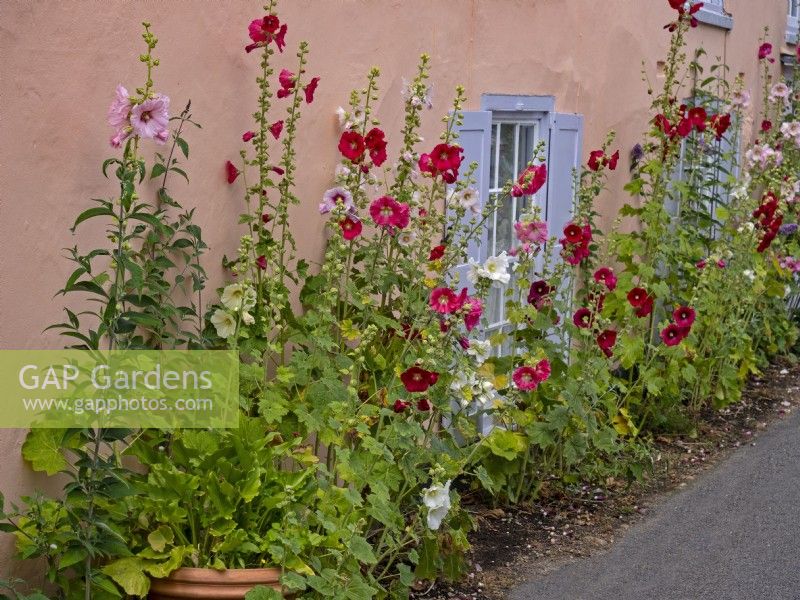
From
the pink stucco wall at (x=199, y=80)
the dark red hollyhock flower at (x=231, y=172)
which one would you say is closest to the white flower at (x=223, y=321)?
the pink stucco wall at (x=199, y=80)

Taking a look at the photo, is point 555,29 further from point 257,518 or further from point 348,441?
point 257,518

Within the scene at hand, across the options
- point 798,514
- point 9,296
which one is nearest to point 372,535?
point 9,296

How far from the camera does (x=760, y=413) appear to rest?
766 centimetres

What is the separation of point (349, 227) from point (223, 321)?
67 cm

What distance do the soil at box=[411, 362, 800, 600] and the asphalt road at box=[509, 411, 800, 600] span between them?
0.08 metres

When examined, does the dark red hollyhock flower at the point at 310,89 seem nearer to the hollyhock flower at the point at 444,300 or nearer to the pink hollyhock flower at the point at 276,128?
the pink hollyhock flower at the point at 276,128

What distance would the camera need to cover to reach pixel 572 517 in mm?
5508

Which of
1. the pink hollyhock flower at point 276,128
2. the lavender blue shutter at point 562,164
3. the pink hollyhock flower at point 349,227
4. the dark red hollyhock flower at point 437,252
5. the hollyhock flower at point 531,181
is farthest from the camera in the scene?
the lavender blue shutter at point 562,164

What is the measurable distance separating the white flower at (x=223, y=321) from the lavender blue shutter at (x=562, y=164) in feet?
10.3

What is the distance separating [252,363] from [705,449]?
3.38 meters

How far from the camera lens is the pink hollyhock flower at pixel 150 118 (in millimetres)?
3389

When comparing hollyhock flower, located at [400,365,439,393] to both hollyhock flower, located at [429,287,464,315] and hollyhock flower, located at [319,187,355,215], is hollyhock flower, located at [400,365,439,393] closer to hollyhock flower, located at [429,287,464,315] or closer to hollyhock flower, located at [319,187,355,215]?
hollyhock flower, located at [429,287,464,315]

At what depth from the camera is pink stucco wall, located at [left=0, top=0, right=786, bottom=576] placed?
11.1 ft

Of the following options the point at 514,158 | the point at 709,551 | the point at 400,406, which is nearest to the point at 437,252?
the point at 400,406
